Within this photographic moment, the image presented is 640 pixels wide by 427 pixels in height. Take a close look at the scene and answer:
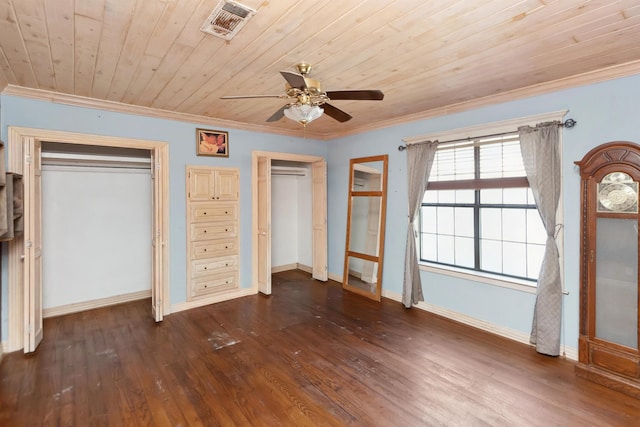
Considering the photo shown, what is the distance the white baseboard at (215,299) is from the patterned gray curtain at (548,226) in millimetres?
3761

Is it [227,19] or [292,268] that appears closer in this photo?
[227,19]

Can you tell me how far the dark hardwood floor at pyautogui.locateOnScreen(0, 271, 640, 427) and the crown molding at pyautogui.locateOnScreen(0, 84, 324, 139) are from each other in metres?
2.61

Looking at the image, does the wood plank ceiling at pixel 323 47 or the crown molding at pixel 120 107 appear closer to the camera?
the wood plank ceiling at pixel 323 47

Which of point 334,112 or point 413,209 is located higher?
point 334,112

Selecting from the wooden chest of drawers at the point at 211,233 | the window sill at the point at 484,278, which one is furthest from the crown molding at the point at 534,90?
the wooden chest of drawers at the point at 211,233

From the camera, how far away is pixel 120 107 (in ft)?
12.1

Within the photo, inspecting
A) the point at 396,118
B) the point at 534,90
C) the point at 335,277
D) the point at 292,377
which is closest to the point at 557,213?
the point at 534,90

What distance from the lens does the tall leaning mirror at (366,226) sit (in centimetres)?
470

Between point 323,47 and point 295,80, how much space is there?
0.40 m

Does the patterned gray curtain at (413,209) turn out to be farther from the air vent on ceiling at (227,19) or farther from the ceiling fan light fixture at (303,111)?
the air vent on ceiling at (227,19)

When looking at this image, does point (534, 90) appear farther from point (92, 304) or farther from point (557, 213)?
point (92, 304)

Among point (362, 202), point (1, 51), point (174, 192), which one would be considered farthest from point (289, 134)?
point (1, 51)

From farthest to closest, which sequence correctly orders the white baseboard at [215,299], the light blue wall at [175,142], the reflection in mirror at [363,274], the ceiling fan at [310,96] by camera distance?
the reflection in mirror at [363,274] → the white baseboard at [215,299] → the light blue wall at [175,142] → the ceiling fan at [310,96]

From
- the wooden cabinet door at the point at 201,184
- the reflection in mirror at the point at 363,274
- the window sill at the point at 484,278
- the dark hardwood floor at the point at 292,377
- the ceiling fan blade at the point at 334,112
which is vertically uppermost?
the ceiling fan blade at the point at 334,112
